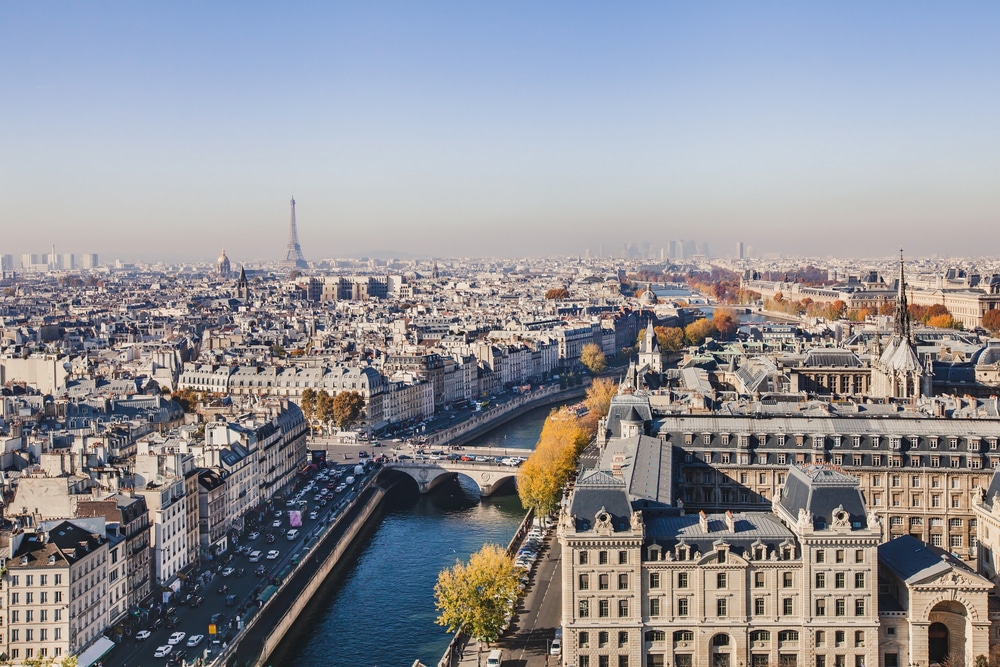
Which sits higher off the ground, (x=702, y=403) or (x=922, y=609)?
(x=702, y=403)

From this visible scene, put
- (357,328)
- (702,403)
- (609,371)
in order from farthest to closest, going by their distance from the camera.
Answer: (357,328)
(609,371)
(702,403)

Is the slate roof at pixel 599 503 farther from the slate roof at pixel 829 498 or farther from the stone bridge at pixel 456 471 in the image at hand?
the stone bridge at pixel 456 471

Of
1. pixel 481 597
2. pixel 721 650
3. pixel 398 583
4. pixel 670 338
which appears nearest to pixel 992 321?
pixel 670 338

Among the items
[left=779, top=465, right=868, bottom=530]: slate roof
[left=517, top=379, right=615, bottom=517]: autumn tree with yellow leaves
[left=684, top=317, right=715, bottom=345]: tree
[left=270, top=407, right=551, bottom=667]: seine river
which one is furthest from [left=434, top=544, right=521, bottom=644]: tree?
[left=684, top=317, right=715, bottom=345]: tree

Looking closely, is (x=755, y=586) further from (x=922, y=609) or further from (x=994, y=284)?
(x=994, y=284)

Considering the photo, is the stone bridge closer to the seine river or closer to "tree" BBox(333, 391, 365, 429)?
the seine river

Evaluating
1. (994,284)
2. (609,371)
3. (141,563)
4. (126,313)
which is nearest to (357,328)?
(609,371)

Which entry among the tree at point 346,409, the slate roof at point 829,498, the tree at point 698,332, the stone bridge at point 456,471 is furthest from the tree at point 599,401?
the tree at point 698,332
